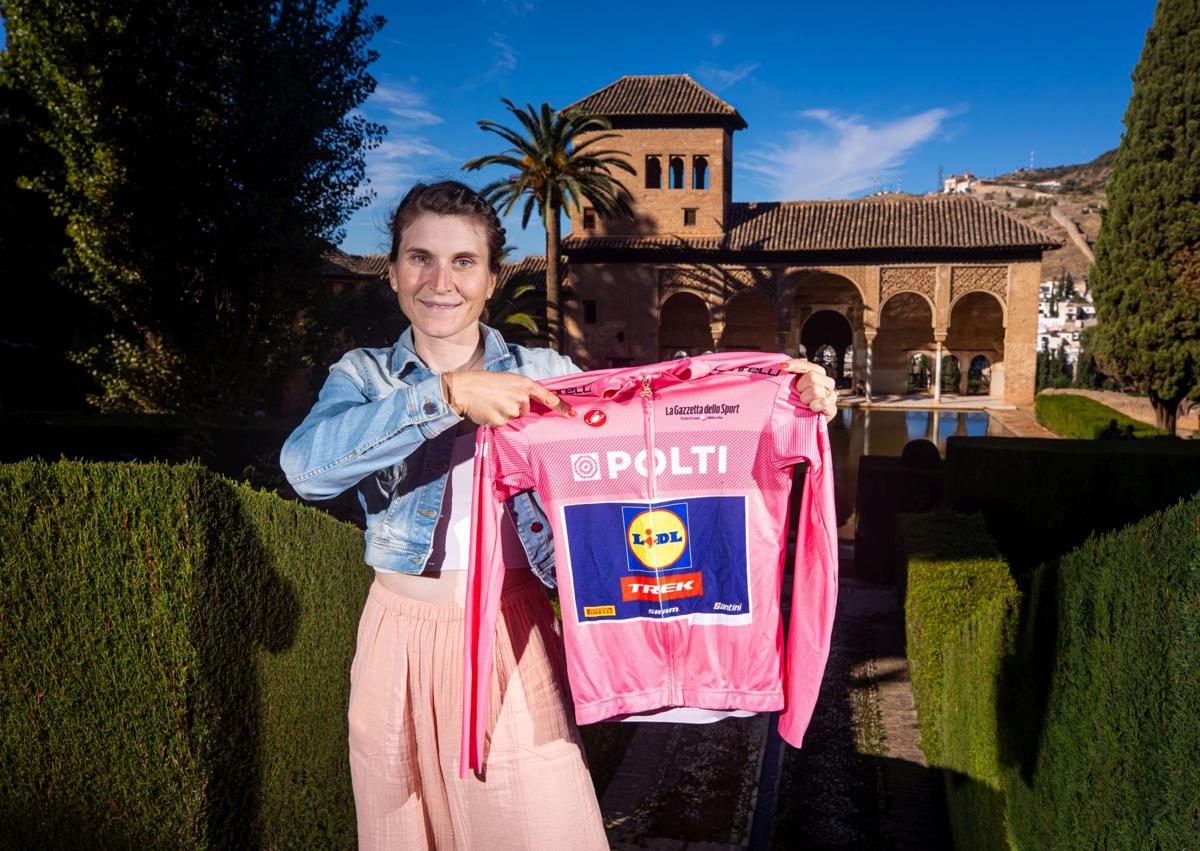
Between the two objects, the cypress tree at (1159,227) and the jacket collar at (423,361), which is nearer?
the jacket collar at (423,361)

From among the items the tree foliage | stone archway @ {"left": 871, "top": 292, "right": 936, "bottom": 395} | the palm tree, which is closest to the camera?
the tree foliage

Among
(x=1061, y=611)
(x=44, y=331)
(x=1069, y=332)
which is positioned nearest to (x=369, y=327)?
(x=44, y=331)

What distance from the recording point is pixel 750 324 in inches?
1407

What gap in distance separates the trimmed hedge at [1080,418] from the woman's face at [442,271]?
16.2 metres

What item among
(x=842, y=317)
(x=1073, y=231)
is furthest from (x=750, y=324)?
(x=1073, y=231)

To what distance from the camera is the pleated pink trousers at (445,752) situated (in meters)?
1.96

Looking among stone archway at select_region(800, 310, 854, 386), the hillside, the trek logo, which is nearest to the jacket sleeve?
the trek logo

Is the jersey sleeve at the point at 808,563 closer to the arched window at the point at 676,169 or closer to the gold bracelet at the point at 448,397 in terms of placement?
the gold bracelet at the point at 448,397

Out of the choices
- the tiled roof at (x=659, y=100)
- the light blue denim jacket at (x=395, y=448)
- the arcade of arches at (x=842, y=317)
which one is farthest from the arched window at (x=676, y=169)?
the light blue denim jacket at (x=395, y=448)

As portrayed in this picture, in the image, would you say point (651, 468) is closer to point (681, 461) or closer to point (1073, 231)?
point (681, 461)

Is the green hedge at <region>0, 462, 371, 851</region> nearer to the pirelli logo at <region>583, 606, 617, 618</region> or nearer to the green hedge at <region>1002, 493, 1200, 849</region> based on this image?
the pirelli logo at <region>583, 606, 617, 618</region>

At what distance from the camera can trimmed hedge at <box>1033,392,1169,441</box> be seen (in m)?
17.7

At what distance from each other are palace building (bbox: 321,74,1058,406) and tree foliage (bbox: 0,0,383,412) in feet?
65.5

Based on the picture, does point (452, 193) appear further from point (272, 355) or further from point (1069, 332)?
point (1069, 332)
